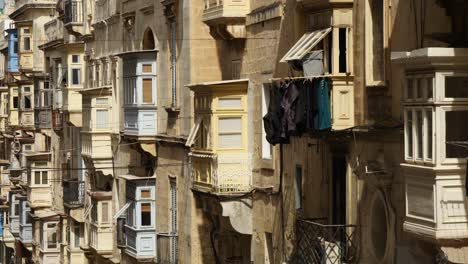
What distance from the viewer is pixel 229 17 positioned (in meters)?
29.7

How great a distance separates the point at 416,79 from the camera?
19.5m

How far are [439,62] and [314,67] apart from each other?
517 centimetres

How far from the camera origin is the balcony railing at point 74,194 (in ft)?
163

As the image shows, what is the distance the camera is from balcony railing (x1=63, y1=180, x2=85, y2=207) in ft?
163

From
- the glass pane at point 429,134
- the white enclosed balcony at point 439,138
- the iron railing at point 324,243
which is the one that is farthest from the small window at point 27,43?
the glass pane at point 429,134

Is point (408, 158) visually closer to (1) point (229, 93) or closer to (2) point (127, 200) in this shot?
(1) point (229, 93)

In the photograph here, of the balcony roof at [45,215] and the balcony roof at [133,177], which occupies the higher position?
the balcony roof at [133,177]

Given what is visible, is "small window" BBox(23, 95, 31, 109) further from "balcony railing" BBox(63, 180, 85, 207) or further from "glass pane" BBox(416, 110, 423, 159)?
"glass pane" BBox(416, 110, 423, 159)

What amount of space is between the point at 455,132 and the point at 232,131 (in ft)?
36.4

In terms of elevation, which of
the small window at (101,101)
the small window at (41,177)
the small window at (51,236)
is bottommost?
the small window at (51,236)

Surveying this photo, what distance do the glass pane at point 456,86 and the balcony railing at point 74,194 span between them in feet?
102

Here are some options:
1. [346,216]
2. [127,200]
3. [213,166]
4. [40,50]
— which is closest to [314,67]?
[346,216]

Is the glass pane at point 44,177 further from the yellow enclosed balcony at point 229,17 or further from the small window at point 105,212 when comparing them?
the yellow enclosed balcony at point 229,17

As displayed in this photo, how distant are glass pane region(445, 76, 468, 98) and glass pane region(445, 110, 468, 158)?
230mm
